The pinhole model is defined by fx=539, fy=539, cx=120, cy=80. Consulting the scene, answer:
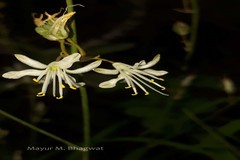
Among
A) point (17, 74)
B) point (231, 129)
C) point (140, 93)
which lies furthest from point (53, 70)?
point (140, 93)

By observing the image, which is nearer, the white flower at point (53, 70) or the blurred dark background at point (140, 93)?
the white flower at point (53, 70)

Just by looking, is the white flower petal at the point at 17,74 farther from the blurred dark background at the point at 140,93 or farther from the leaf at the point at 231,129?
the leaf at the point at 231,129

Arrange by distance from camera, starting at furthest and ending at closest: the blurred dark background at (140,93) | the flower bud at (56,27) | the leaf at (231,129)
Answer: the blurred dark background at (140,93), the leaf at (231,129), the flower bud at (56,27)

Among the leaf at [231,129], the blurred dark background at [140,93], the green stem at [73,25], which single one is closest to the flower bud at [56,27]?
the green stem at [73,25]

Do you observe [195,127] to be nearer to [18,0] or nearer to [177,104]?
[177,104]

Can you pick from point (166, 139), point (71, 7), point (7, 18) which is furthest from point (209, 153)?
point (7, 18)

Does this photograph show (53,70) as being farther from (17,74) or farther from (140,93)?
(140,93)

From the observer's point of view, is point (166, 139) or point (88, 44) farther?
point (88, 44)

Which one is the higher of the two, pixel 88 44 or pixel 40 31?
pixel 88 44
